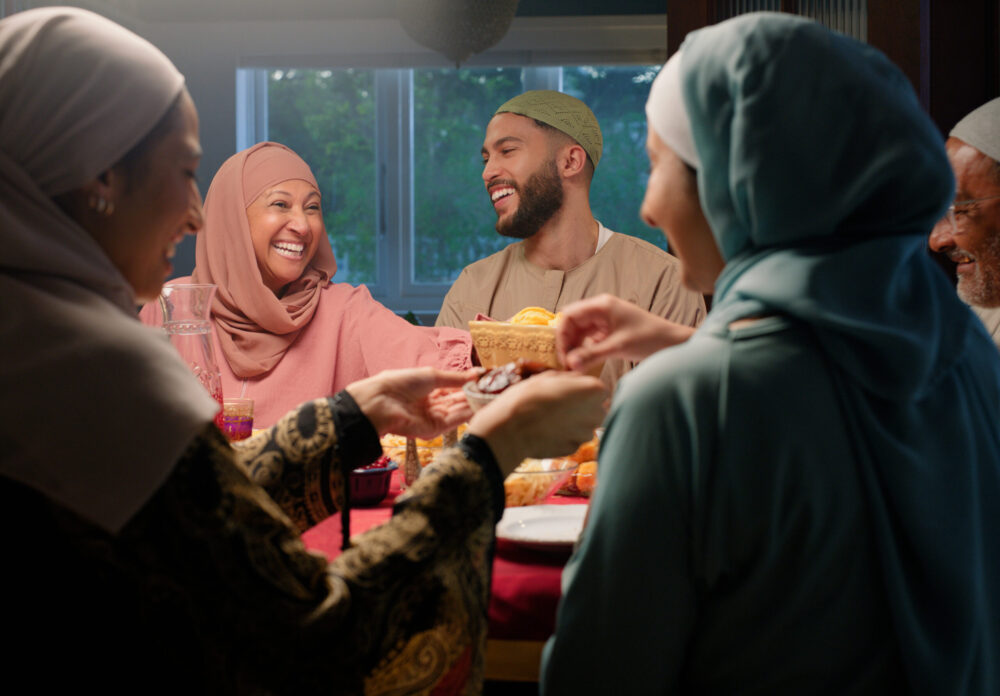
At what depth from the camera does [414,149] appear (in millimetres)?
6594

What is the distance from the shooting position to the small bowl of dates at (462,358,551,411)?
→ 149cm

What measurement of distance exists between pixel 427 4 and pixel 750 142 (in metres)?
4.18

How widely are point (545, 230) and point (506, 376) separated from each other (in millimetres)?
2541

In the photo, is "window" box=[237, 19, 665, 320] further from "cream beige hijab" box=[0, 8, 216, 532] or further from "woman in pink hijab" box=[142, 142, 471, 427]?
"cream beige hijab" box=[0, 8, 216, 532]

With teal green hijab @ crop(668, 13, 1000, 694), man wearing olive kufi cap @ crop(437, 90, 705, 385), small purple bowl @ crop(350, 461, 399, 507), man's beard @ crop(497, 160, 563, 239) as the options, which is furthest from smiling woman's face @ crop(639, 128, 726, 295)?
man's beard @ crop(497, 160, 563, 239)

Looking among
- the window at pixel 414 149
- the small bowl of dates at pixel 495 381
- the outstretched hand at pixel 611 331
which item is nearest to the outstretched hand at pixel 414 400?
the small bowl of dates at pixel 495 381

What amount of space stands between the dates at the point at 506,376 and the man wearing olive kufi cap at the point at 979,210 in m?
1.91

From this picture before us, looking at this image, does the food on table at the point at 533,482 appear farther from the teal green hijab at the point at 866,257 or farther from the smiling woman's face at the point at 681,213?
the teal green hijab at the point at 866,257

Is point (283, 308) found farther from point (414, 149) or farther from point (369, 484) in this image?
point (414, 149)

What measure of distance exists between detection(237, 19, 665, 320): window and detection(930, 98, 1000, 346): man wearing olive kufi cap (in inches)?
149

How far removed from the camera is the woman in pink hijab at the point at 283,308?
3.05 m

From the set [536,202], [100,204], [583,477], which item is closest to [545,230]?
[536,202]

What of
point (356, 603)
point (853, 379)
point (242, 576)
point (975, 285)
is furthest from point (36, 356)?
point (975, 285)

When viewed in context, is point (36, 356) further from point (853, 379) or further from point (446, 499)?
point (853, 379)
